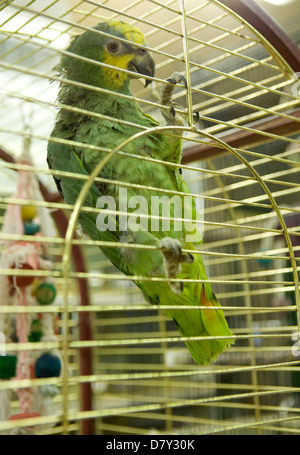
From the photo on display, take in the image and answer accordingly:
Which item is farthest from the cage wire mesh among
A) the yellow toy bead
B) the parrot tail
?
the parrot tail

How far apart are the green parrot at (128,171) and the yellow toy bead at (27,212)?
0.61 feet

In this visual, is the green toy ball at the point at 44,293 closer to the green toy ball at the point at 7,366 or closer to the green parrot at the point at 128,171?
the green toy ball at the point at 7,366

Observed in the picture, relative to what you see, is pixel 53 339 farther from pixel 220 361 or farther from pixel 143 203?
pixel 220 361

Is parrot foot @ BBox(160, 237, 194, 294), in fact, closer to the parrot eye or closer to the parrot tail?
the parrot tail

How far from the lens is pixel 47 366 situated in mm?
795

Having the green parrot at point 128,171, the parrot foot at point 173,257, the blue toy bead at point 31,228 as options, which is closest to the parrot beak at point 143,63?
the green parrot at point 128,171

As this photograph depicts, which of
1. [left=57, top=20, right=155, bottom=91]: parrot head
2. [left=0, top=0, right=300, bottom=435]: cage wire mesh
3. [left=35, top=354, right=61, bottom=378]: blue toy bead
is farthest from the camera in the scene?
[left=0, top=0, right=300, bottom=435]: cage wire mesh

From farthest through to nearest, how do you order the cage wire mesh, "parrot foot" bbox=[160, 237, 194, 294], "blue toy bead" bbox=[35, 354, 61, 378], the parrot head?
the cage wire mesh, "blue toy bead" bbox=[35, 354, 61, 378], the parrot head, "parrot foot" bbox=[160, 237, 194, 294]

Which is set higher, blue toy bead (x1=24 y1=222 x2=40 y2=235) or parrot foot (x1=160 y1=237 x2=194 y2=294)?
blue toy bead (x1=24 y1=222 x2=40 y2=235)

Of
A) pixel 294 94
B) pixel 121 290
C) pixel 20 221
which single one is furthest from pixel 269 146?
pixel 20 221

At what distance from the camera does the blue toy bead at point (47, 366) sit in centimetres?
80

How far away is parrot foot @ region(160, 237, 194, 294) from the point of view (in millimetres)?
538

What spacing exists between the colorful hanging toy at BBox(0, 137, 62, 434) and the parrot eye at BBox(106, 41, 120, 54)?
0.31 m

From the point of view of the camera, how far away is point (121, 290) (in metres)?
1.97
